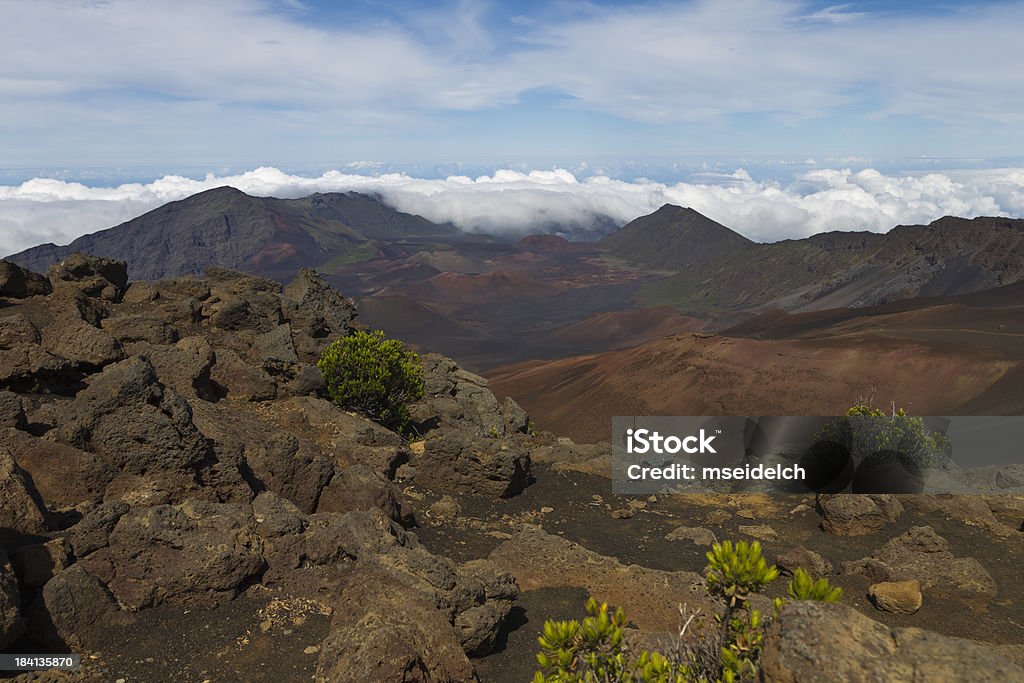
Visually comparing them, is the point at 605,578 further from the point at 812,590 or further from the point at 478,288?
the point at 478,288

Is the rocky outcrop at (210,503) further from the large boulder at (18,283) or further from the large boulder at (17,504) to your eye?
the large boulder at (18,283)

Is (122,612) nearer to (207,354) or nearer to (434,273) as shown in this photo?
(207,354)

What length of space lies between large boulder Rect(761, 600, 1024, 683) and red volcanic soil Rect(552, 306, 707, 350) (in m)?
97.3

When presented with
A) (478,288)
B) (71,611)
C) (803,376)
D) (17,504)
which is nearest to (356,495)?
(17,504)

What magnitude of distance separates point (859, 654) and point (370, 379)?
47.9 ft

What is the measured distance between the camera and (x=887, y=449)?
650 inches

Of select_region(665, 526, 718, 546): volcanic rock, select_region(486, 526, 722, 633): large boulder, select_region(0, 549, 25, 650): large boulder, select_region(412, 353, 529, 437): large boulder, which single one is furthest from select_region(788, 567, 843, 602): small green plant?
select_region(412, 353, 529, 437): large boulder

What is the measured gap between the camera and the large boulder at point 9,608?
19.1 ft

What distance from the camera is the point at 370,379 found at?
1736 centimetres

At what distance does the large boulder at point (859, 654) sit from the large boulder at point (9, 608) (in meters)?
6.23

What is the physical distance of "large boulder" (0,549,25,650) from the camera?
19.1 feet

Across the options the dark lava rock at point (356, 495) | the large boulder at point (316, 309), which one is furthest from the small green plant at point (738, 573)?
the large boulder at point (316, 309)

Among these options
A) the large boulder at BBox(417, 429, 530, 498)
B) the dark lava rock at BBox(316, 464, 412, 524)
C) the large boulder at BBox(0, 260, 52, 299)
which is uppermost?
the large boulder at BBox(0, 260, 52, 299)

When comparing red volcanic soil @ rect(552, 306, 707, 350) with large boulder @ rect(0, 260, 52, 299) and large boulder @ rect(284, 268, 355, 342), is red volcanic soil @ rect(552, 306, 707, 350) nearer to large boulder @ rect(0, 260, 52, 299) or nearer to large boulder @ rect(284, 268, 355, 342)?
large boulder @ rect(284, 268, 355, 342)
